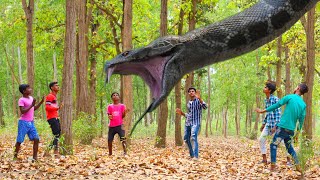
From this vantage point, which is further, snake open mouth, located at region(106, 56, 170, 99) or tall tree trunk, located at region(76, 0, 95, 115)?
tall tree trunk, located at region(76, 0, 95, 115)

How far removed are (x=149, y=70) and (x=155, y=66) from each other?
41mm

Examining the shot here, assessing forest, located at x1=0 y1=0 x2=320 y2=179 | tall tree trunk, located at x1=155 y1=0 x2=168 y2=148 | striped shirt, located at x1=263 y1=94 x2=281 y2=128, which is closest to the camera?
forest, located at x1=0 y1=0 x2=320 y2=179

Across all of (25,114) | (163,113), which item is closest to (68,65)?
(25,114)

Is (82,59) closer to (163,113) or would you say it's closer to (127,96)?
(127,96)

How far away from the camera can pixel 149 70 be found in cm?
147

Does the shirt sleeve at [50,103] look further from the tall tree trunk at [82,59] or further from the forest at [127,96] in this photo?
the tall tree trunk at [82,59]

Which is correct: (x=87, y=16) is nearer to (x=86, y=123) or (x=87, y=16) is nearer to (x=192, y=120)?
(x=86, y=123)

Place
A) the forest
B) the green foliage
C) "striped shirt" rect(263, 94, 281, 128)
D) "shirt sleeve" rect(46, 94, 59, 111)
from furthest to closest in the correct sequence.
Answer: the green foliage, "shirt sleeve" rect(46, 94, 59, 111), "striped shirt" rect(263, 94, 281, 128), the forest

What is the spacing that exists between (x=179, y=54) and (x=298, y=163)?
6458mm

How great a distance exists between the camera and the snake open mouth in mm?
1424

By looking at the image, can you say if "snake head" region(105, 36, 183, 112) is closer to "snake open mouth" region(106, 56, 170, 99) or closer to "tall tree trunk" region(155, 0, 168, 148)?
"snake open mouth" region(106, 56, 170, 99)

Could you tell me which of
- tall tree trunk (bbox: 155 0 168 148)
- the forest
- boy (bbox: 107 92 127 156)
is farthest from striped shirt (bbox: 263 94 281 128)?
tall tree trunk (bbox: 155 0 168 148)

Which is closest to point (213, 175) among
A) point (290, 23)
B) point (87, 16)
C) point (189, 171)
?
point (189, 171)

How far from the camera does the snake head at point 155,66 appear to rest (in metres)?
1.37
